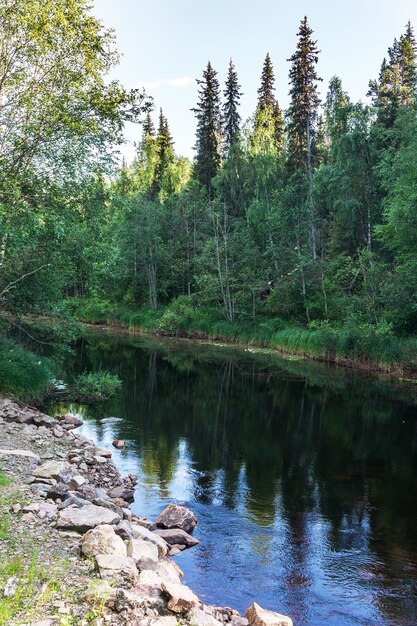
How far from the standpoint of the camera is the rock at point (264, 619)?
665 cm

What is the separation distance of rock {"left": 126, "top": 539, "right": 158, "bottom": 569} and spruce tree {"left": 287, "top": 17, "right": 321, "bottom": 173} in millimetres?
42369

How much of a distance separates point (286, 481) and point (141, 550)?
6.63 m

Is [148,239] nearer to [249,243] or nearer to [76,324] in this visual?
[249,243]

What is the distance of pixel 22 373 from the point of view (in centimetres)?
1841

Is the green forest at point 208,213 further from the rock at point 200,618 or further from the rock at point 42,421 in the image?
the rock at point 200,618

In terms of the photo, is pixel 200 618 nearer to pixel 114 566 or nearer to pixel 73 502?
pixel 114 566

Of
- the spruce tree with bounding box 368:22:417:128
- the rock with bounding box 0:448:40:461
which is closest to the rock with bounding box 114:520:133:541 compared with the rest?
the rock with bounding box 0:448:40:461

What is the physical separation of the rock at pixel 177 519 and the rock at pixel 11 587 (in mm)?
4907

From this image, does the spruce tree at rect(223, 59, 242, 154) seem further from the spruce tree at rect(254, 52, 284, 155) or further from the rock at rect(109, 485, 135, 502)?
the rock at rect(109, 485, 135, 502)

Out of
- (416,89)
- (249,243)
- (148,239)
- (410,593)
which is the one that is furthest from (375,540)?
(148,239)

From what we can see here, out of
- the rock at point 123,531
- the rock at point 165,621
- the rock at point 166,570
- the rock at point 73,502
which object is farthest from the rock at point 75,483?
the rock at point 165,621

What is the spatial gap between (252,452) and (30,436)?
671cm

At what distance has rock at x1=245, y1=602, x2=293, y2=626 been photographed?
665 centimetres

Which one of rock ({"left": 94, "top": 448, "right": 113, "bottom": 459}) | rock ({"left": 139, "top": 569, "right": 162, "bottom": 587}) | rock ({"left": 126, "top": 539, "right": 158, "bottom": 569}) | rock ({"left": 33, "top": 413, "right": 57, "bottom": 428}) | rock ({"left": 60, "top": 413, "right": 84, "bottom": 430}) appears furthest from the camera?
rock ({"left": 60, "top": 413, "right": 84, "bottom": 430})
